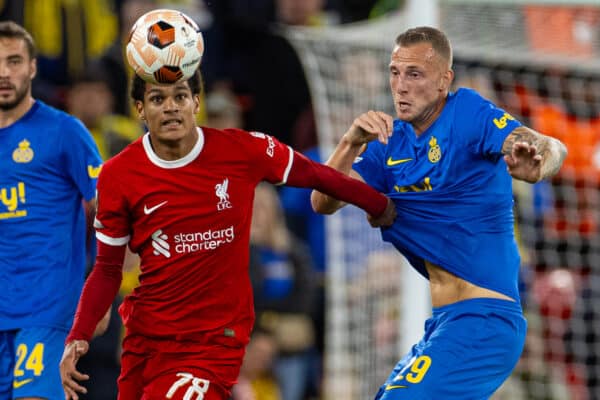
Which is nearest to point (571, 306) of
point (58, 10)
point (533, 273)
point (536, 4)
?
point (533, 273)

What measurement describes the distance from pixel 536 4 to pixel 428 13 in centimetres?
93

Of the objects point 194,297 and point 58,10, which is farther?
point 58,10

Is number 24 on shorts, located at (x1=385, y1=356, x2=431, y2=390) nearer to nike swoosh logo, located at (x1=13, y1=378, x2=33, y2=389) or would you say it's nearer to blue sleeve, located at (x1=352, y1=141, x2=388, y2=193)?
blue sleeve, located at (x1=352, y1=141, x2=388, y2=193)

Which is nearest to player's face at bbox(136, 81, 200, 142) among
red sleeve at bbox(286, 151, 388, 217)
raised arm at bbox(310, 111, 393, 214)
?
red sleeve at bbox(286, 151, 388, 217)

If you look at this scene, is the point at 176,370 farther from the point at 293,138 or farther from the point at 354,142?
the point at 293,138

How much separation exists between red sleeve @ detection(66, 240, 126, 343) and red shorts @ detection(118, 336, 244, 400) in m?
0.22

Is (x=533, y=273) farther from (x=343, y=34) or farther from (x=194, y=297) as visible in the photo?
(x=194, y=297)

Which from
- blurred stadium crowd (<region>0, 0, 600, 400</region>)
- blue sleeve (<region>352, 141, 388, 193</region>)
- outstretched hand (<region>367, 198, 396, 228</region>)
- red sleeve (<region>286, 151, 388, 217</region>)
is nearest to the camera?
red sleeve (<region>286, 151, 388, 217</region>)

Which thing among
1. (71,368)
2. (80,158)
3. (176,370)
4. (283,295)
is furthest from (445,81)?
(283,295)

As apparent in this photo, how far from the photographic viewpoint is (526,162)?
521cm

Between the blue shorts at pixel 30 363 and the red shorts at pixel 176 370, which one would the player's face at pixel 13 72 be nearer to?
the blue shorts at pixel 30 363

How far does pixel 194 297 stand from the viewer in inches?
218

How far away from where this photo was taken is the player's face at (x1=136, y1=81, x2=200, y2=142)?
5.47m

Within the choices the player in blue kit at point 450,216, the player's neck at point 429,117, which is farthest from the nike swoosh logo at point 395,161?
the player's neck at point 429,117
